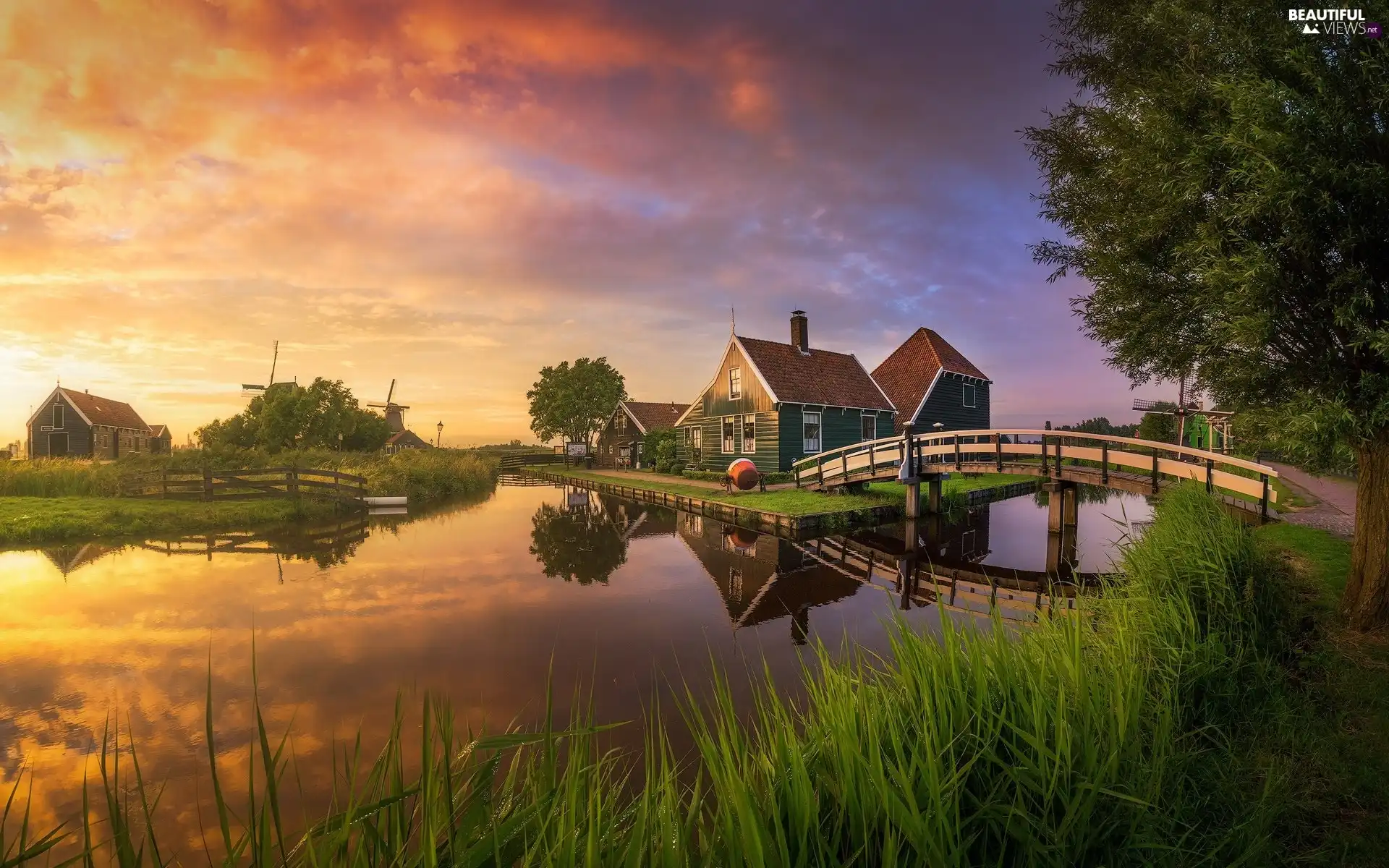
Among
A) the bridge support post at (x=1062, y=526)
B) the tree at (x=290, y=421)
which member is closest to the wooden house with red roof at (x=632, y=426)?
the tree at (x=290, y=421)

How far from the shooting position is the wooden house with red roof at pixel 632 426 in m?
44.6

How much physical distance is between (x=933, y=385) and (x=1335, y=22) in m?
27.4

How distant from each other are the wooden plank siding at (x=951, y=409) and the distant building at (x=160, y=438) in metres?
69.2

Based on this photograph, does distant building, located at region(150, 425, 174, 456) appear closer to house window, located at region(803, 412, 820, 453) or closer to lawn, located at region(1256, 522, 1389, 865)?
house window, located at region(803, 412, 820, 453)

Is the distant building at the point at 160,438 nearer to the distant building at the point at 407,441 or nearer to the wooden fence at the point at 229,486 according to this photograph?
the distant building at the point at 407,441

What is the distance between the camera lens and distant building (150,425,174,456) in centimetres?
5856

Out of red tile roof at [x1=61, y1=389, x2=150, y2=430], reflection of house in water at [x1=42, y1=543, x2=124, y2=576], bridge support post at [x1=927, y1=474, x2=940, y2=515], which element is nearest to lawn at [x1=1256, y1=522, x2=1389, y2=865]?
bridge support post at [x1=927, y1=474, x2=940, y2=515]

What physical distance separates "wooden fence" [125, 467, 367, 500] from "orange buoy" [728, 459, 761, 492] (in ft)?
48.3

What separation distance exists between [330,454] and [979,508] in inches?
1326

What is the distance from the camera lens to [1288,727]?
189 inches

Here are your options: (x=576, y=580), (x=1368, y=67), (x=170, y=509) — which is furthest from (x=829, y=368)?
(x=170, y=509)

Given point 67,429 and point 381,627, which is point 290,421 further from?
point 381,627

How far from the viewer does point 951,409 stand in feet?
112

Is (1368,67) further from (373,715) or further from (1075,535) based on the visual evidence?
(1075,535)
